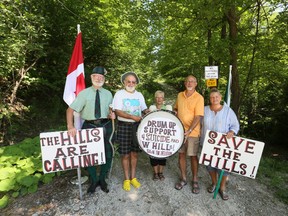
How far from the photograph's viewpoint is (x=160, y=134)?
331 cm

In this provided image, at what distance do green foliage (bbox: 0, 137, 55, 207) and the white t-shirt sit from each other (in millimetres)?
1834

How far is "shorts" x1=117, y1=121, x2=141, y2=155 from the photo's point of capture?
3377mm

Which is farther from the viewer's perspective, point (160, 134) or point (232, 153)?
point (160, 134)

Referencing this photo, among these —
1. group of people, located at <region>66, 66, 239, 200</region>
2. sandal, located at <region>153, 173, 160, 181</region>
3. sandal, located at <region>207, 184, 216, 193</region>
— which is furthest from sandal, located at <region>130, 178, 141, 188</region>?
sandal, located at <region>207, 184, 216, 193</region>

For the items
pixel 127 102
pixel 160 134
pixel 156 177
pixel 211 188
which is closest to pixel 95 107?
pixel 127 102

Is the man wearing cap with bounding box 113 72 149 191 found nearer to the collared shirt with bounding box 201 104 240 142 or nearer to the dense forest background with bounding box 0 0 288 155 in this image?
the collared shirt with bounding box 201 104 240 142

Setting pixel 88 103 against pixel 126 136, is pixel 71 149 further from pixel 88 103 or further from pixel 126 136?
pixel 126 136

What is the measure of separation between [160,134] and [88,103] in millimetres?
1198

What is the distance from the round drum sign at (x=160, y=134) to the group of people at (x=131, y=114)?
14cm

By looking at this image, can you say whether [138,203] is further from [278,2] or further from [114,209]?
[278,2]

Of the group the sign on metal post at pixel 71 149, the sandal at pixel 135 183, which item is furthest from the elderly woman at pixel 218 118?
the sign on metal post at pixel 71 149

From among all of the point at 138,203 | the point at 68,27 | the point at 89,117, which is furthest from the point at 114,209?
the point at 68,27

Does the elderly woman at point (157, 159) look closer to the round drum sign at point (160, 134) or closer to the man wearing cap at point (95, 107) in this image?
the round drum sign at point (160, 134)

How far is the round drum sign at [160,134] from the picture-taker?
3.26 metres
